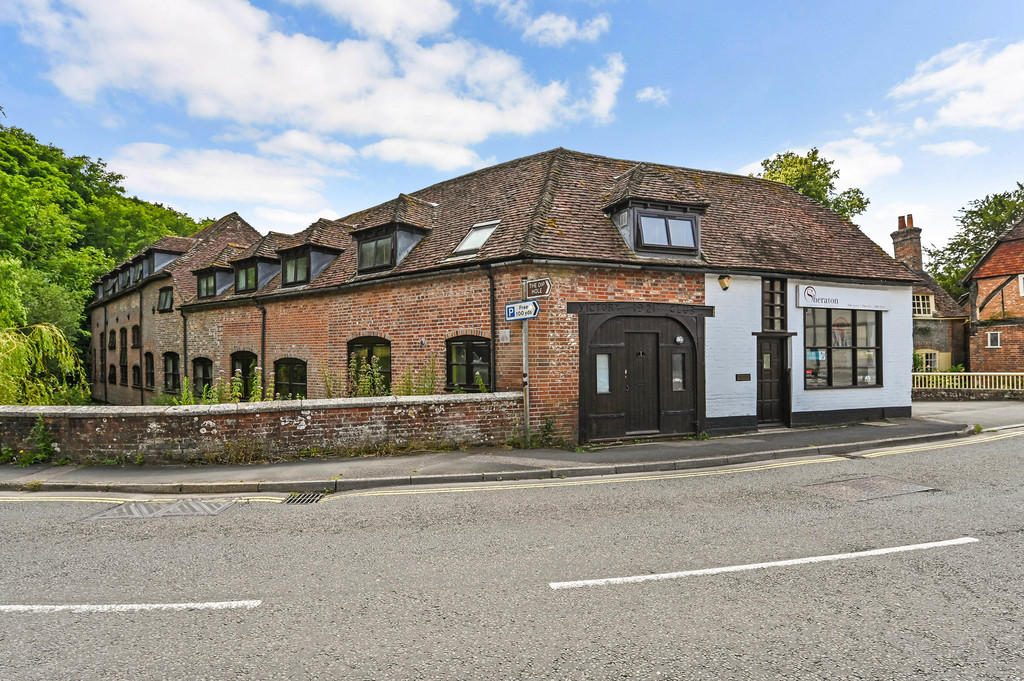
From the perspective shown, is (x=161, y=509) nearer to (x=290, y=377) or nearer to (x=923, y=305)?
(x=290, y=377)

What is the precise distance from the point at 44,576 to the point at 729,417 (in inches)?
478

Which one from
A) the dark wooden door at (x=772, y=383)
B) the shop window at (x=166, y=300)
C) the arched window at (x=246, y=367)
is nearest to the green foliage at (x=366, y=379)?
the arched window at (x=246, y=367)

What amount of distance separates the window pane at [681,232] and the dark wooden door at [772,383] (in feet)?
10.6

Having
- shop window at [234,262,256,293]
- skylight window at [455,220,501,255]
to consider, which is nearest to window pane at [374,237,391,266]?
skylight window at [455,220,501,255]

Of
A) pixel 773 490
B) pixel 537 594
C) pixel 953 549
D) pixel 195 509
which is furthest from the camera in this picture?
pixel 773 490

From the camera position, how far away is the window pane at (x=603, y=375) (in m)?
11.1

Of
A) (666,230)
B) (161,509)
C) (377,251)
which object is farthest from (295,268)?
(666,230)

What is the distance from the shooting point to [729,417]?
12.2m

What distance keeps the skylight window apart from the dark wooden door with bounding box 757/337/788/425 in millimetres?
7410

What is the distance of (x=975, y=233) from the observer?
42.0 metres

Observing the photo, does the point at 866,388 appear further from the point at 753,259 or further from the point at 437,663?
the point at 437,663

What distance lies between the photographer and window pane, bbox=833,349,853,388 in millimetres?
13906

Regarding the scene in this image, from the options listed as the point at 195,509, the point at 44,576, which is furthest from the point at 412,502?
the point at 44,576

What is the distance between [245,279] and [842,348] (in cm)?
1938
